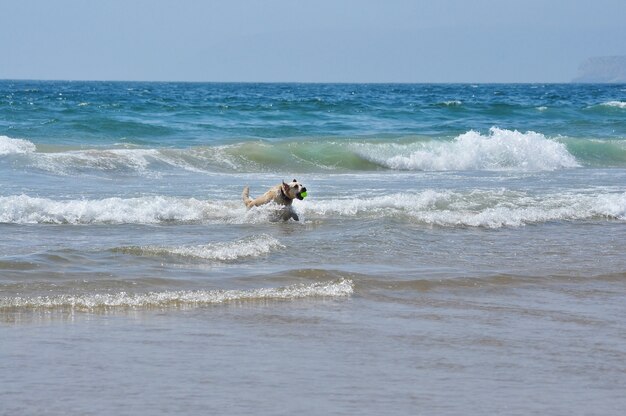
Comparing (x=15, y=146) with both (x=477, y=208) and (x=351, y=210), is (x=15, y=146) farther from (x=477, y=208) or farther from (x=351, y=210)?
(x=477, y=208)

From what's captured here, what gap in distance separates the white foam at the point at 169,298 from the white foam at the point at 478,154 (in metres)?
14.4

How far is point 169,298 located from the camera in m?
7.79

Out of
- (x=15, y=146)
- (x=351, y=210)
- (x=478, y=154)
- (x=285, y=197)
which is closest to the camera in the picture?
(x=285, y=197)

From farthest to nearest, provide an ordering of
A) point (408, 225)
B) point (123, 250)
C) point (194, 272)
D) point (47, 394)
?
point (408, 225), point (123, 250), point (194, 272), point (47, 394)

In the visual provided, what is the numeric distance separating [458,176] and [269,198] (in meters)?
7.56

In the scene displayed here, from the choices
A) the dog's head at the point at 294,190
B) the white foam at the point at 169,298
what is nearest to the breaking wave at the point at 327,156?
the dog's head at the point at 294,190


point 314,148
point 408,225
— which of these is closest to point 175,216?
point 408,225

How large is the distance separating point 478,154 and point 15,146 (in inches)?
394

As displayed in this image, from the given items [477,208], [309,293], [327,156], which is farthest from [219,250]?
[327,156]

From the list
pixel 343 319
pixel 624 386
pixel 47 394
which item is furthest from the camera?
pixel 343 319

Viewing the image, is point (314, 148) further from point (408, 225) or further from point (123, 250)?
point (123, 250)

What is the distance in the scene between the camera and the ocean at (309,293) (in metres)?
5.57

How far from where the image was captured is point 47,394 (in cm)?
536

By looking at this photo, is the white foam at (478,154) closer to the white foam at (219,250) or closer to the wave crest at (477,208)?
the wave crest at (477,208)
